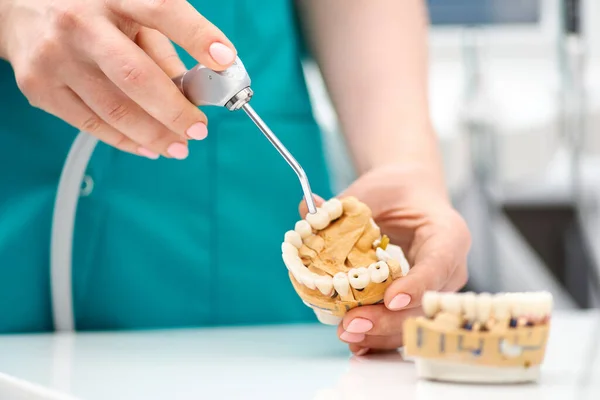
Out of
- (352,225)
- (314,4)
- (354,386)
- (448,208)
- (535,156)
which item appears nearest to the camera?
(354,386)

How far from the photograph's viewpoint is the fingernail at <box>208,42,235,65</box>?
716mm

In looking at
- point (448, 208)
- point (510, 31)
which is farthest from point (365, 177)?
point (510, 31)

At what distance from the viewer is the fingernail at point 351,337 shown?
30.1 inches

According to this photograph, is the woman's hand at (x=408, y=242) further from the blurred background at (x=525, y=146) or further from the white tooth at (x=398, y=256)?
the blurred background at (x=525, y=146)

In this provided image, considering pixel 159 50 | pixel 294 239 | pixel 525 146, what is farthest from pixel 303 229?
pixel 525 146

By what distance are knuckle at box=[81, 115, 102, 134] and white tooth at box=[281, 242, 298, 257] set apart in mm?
222

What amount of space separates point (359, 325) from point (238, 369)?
124 millimetres

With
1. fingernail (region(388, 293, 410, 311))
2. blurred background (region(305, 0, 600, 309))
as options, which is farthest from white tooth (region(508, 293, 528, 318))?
blurred background (region(305, 0, 600, 309))

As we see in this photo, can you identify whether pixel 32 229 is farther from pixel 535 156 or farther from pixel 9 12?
pixel 535 156

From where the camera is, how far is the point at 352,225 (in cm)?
79

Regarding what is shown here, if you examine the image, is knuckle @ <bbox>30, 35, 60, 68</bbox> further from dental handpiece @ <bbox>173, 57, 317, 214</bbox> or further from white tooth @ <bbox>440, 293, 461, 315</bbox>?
white tooth @ <bbox>440, 293, 461, 315</bbox>

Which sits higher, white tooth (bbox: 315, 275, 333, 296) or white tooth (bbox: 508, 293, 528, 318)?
white tooth (bbox: 508, 293, 528, 318)

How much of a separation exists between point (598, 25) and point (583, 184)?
58cm

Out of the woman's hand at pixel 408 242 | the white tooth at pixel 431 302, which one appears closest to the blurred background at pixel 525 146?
the woman's hand at pixel 408 242
